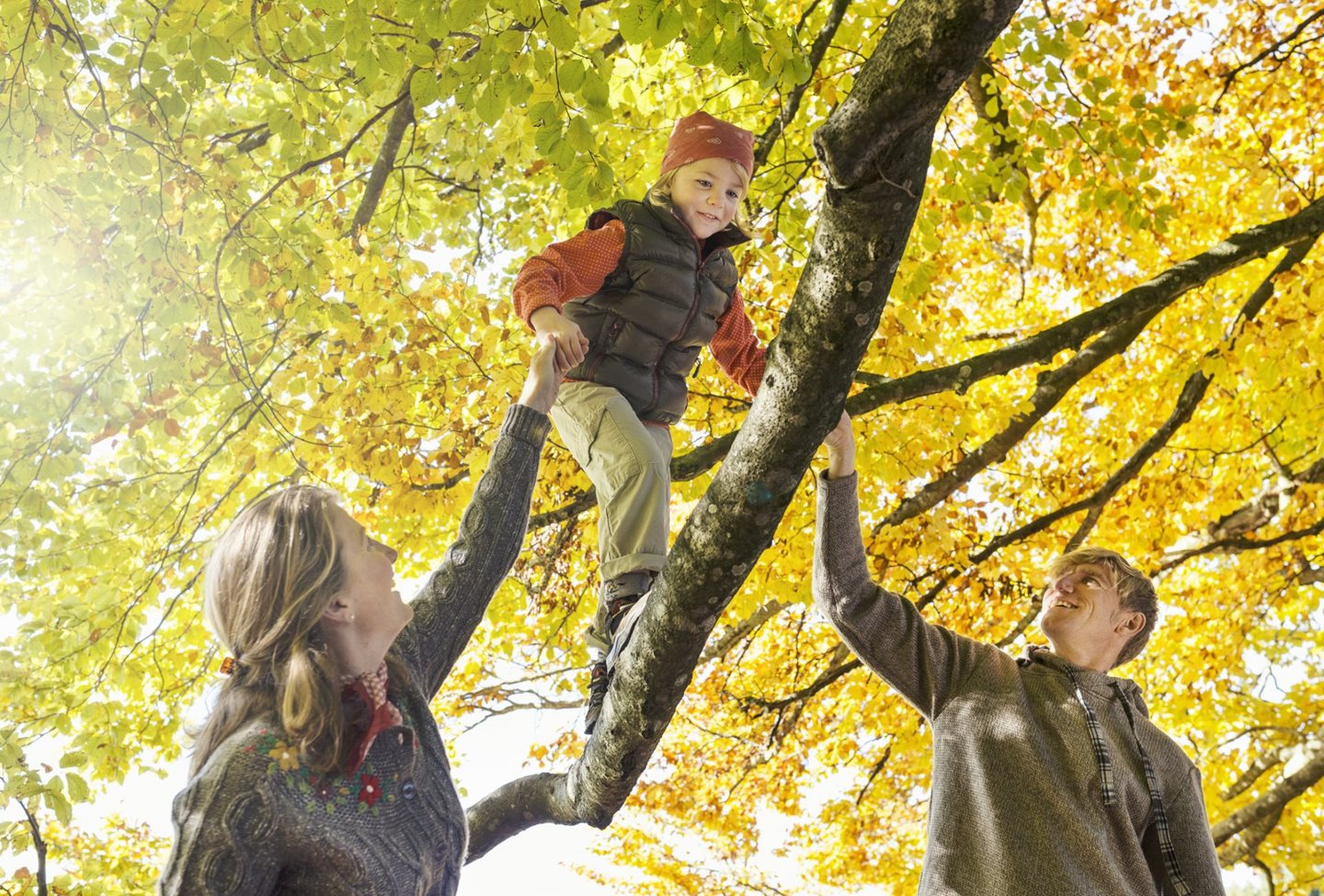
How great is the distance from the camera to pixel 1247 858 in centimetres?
716

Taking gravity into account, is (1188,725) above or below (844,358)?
above

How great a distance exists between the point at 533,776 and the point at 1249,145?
27.6ft

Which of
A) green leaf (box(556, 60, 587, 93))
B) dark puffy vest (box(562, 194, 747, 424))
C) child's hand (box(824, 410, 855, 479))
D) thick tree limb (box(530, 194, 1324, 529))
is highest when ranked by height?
thick tree limb (box(530, 194, 1324, 529))

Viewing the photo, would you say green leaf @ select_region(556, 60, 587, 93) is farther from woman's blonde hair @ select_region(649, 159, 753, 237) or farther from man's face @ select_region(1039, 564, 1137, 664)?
man's face @ select_region(1039, 564, 1137, 664)

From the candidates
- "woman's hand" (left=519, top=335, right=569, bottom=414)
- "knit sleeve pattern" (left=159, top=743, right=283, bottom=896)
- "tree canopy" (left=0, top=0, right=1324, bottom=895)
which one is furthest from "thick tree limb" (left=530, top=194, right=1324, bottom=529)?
"knit sleeve pattern" (left=159, top=743, right=283, bottom=896)

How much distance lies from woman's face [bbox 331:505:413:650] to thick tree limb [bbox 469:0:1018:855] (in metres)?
0.75

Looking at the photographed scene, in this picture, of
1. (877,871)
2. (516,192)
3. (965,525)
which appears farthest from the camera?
(877,871)

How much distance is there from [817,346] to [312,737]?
1.16 metres

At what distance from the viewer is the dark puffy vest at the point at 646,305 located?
304cm

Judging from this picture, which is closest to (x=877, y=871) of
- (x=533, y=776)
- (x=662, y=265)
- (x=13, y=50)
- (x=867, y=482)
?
(x=867, y=482)

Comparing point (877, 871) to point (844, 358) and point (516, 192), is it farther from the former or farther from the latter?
point (844, 358)

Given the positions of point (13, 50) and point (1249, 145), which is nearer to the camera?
point (13, 50)

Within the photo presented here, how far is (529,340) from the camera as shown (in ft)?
18.3

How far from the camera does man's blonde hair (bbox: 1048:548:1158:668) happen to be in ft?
9.23
